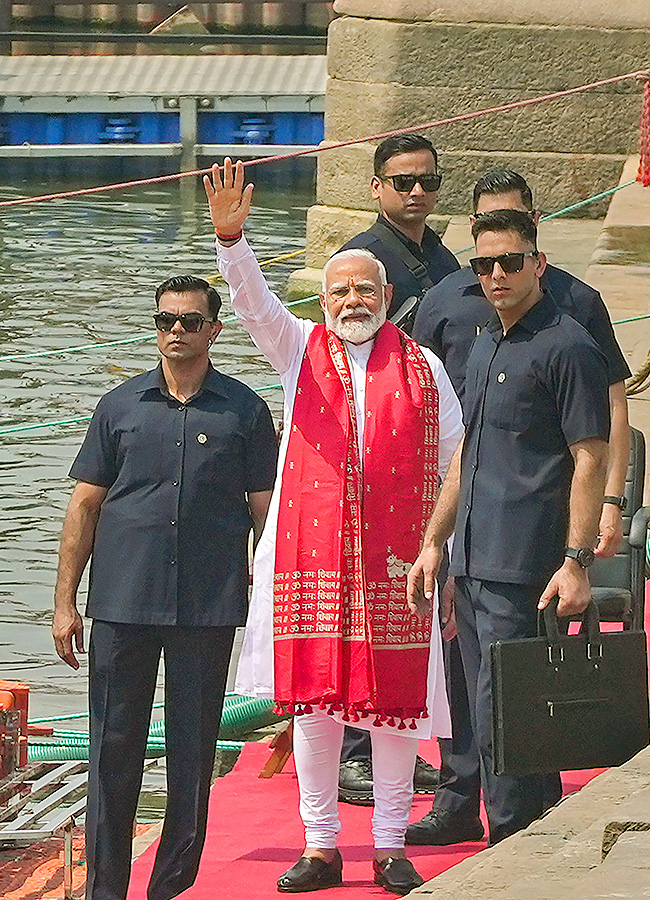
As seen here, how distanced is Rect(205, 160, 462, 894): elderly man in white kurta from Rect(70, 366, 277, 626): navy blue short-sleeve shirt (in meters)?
0.11

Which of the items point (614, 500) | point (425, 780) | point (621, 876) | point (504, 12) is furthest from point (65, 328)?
point (621, 876)

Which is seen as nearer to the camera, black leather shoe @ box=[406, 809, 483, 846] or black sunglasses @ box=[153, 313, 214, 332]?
black sunglasses @ box=[153, 313, 214, 332]

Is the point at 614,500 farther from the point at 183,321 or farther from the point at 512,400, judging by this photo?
the point at 183,321

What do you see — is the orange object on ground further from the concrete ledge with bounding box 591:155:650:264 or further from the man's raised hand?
the concrete ledge with bounding box 591:155:650:264

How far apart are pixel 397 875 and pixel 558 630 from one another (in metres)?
0.82

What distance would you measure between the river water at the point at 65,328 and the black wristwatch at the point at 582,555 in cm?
391

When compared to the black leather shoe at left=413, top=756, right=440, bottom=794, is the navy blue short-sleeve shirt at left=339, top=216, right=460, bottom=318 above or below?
above

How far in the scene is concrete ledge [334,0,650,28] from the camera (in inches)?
579

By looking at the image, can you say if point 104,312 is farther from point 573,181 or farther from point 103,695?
point 103,695

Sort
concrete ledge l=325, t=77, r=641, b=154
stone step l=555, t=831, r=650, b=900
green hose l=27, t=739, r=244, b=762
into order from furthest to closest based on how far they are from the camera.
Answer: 1. concrete ledge l=325, t=77, r=641, b=154
2. green hose l=27, t=739, r=244, b=762
3. stone step l=555, t=831, r=650, b=900

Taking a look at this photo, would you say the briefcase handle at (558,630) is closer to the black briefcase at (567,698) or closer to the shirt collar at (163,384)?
the black briefcase at (567,698)

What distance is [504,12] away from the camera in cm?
1493

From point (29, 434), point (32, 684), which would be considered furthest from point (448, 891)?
point (29, 434)

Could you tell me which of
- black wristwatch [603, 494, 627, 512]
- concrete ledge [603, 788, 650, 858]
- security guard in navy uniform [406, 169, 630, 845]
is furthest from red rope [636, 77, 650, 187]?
concrete ledge [603, 788, 650, 858]
